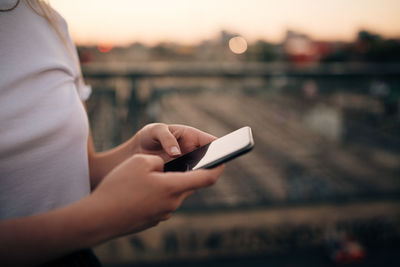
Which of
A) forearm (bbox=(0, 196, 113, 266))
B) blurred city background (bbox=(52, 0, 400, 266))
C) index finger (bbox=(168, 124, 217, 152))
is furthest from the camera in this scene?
blurred city background (bbox=(52, 0, 400, 266))

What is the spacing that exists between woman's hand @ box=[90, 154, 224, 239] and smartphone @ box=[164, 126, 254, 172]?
0.07 metres

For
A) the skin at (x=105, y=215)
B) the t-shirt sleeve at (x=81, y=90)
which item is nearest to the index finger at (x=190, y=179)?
the skin at (x=105, y=215)

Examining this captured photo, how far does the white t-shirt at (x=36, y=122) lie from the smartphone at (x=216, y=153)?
12.8 inches

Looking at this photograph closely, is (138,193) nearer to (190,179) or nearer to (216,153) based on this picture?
(190,179)

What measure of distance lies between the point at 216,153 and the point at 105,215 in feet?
1.18

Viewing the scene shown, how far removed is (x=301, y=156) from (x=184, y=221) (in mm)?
1477

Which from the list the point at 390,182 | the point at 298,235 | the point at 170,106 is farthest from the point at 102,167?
the point at 390,182

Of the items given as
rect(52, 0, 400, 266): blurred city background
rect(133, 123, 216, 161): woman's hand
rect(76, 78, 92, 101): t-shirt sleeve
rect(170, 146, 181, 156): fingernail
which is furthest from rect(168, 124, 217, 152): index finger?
rect(52, 0, 400, 266): blurred city background

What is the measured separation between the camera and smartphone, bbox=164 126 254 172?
826 mm

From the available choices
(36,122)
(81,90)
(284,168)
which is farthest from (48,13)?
(284,168)

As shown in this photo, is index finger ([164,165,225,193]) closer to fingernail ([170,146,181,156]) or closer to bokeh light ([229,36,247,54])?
fingernail ([170,146,181,156])

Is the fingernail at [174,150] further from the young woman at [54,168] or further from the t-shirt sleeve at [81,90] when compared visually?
the t-shirt sleeve at [81,90]

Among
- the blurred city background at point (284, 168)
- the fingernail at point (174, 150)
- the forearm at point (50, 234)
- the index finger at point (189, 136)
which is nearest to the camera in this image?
the forearm at point (50, 234)

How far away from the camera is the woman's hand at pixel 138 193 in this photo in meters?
0.72
